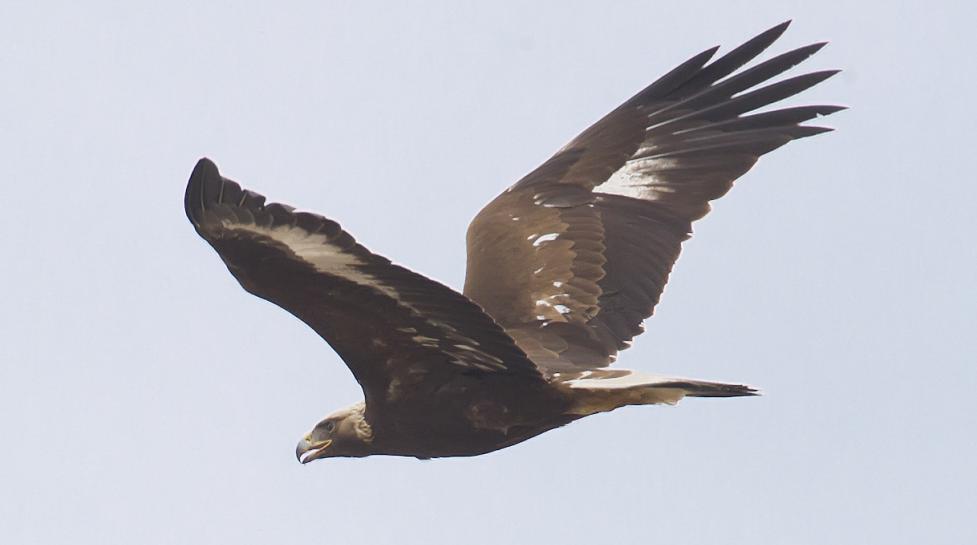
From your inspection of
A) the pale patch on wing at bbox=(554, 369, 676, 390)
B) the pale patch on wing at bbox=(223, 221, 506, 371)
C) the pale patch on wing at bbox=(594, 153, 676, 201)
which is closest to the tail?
the pale patch on wing at bbox=(554, 369, 676, 390)

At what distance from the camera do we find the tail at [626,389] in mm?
8750

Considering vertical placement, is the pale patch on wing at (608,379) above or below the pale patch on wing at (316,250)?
below

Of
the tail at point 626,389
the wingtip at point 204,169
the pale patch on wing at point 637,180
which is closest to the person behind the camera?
the wingtip at point 204,169

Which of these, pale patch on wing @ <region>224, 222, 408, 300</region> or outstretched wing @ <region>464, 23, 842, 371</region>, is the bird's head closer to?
outstretched wing @ <region>464, 23, 842, 371</region>

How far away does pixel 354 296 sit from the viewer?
834 centimetres

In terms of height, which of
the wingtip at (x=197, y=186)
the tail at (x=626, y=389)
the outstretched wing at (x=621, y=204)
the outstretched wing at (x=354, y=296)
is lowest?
the tail at (x=626, y=389)

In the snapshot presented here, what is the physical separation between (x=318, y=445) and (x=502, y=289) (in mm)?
1398

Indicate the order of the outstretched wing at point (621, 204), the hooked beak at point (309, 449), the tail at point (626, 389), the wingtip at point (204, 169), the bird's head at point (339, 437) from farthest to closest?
1. the outstretched wing at point (621, 204)
2. the hooked beak at point (309, 449)
3. the bird's head at point (339, 437)
4. the tail at point (626, 389)
5. the wingtip at point (204, 169)

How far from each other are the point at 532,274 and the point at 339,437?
4.99 ft

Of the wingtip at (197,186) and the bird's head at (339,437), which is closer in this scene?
the wingtip at (197,186)

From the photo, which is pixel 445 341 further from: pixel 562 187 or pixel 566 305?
pixel 562 187

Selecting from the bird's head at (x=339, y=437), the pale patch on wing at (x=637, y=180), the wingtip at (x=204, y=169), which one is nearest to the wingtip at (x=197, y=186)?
the wingtip at (x=204, y=169)

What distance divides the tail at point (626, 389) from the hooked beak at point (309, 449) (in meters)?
1.40

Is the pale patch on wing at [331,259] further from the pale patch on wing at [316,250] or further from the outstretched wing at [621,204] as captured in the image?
the outstretched wing at [621,204]
